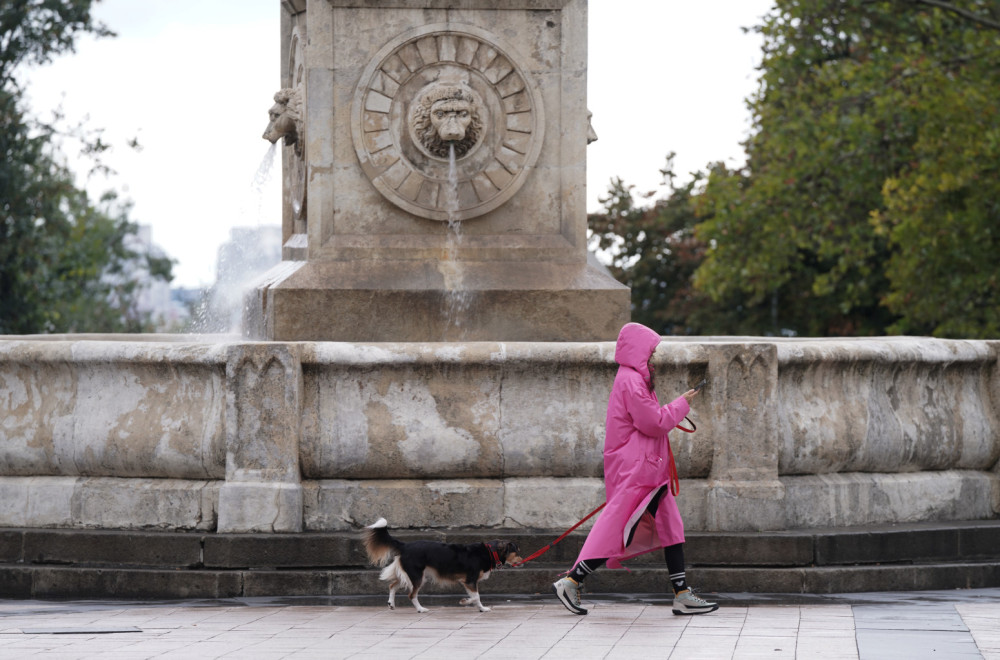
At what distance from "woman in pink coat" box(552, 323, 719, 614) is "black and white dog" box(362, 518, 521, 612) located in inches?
15.7

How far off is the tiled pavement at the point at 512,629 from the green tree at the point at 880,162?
17863mm

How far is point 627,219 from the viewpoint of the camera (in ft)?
134

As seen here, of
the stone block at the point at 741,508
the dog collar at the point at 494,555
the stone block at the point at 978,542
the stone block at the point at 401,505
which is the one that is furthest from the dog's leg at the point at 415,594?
the stone block at the point at 978,542

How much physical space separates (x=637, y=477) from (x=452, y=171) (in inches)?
131

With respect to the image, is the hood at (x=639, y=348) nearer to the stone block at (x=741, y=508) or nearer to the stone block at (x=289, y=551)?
the stone block at (x=741, y=508)

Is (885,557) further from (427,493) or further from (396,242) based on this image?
(396,242)

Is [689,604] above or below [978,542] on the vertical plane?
below

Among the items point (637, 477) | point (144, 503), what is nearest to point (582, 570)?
point (637, 477)

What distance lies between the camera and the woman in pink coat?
26.0 ft

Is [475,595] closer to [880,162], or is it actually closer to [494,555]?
[494,555]

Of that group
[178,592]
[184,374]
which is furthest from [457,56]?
[178,592]

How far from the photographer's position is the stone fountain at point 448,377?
8.81 metres

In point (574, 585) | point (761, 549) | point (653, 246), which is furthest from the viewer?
point (653, 246)

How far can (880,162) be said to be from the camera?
A: 27406 mm
